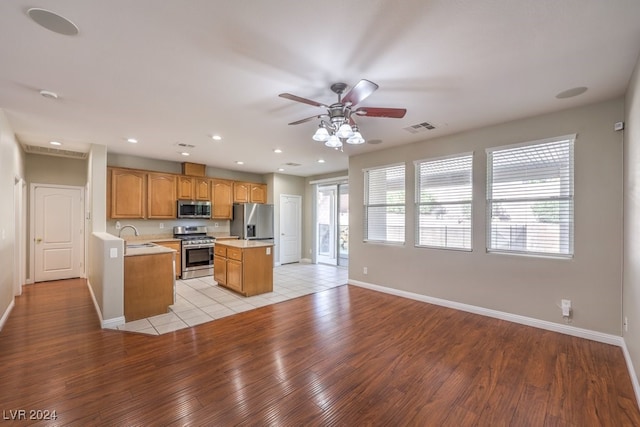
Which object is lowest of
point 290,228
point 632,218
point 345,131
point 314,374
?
point 314,374

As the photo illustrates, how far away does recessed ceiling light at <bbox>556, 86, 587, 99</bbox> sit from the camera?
108 inches

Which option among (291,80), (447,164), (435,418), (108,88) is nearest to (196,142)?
(108,88)

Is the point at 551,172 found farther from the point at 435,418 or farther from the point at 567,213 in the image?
the point at 435,418

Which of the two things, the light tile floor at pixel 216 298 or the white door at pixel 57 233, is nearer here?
the light tile floor at pixel 216 298

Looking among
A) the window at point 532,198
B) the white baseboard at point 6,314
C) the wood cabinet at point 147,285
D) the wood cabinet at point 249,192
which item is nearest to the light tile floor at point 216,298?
the wood cabinet at point 147,285

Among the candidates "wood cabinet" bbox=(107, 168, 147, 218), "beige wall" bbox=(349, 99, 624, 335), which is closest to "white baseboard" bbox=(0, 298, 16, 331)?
"wood cabinet" bbox=(107, 168, 147, 218)

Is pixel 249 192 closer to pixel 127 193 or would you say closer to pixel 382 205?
pixel 127 193

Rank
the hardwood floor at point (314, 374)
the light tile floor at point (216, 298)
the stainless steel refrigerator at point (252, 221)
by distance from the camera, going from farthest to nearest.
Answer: the stainless steel refrigerator at point (252, 221) < the light tile floor at point (216, 298) < the hardwood floor at point (314, 374)

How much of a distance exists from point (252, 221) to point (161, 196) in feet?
6.99

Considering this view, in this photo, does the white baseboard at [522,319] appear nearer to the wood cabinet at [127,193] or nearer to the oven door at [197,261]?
the oven door at [197,261]

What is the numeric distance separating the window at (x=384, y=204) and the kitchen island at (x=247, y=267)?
1.93 m

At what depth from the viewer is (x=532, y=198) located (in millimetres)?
3457

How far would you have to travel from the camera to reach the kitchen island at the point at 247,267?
4.68 metres

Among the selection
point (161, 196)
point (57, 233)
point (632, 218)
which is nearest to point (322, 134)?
point (632, 218)
